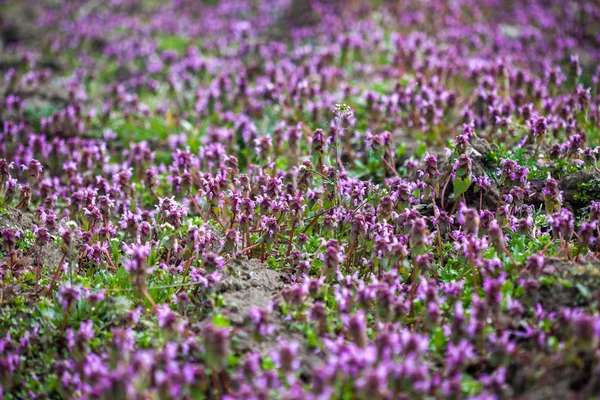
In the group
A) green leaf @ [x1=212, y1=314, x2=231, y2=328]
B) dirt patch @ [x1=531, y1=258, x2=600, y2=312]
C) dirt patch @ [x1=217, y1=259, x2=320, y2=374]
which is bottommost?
dirt patch @ [x1=217, y1=259, x2=320, y2=374]

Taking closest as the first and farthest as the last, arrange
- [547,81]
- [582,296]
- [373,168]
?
1. [582,296]
2. [373,168]
3. [547,81]

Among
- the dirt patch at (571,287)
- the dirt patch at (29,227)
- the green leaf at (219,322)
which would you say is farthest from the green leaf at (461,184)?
the dirt patch at (29,227)

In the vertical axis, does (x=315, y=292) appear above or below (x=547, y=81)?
below

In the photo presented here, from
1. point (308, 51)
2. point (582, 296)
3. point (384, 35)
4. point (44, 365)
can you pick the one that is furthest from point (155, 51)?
point (582, 296)

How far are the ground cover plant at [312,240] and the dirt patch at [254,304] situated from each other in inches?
0.7

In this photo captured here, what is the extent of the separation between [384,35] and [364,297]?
8.31 meters

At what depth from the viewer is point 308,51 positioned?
32.6 ft

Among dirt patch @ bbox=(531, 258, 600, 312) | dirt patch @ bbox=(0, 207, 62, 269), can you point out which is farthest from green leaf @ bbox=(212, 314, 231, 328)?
dirt patch @ bbox=(531, 258, 600, 312)

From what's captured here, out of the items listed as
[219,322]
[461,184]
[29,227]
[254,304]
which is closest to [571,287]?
[461,184]

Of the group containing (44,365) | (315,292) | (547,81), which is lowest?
(44,365)

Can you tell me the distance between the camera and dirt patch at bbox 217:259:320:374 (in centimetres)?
379

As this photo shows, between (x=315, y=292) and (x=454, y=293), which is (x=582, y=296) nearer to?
(x=454, y=293)

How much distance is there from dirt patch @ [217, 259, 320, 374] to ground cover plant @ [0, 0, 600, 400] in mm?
18

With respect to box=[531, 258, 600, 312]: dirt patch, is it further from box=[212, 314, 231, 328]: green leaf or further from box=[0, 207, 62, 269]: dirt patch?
box=[0, 207, 62, 269]: dirt patch
